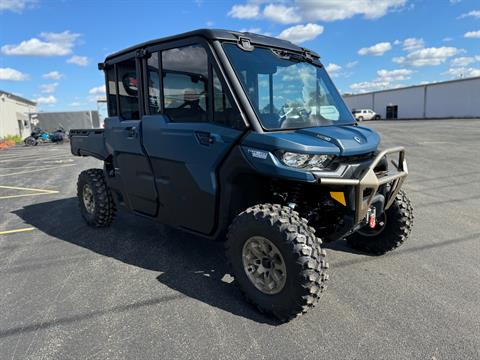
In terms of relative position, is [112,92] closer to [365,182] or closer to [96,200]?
[96,200]

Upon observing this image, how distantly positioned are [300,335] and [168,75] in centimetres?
276

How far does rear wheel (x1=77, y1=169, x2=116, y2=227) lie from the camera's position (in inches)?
208

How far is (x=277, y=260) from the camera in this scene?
304cm

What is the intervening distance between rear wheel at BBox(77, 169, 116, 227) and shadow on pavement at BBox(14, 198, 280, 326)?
0.54ft

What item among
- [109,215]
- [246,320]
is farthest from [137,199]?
[246,320]

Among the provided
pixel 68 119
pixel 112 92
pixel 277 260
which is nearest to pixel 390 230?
pixel 277 260

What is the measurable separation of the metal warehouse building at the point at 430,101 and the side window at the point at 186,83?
1902 inches

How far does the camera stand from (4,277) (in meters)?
3.97

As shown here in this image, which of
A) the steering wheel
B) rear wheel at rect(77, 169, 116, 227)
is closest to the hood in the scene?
the steering wheel

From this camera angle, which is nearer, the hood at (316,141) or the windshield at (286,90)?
the hood at (316,141)

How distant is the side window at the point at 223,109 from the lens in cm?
320

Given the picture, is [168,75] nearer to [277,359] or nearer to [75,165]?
[277,359]

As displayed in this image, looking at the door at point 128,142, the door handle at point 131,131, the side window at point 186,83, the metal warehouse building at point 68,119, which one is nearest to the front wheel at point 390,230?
the side window at point 186,83

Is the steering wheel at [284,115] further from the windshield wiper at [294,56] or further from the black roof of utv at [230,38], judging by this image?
the black roof of utv at [230,38]
